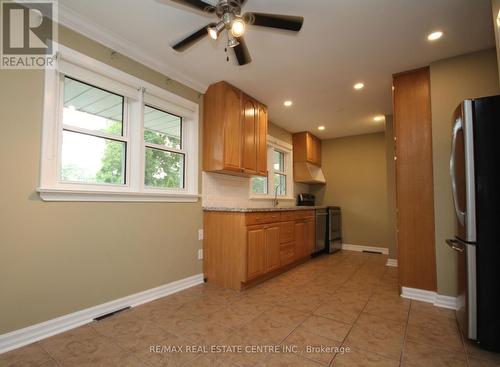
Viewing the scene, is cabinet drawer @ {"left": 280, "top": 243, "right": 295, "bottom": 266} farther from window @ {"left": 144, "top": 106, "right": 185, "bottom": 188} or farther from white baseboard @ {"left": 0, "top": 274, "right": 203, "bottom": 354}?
window @ {"left": 144, "top": 106, "right": 185, "bottom": 188}

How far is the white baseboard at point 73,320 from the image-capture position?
5.77 feet

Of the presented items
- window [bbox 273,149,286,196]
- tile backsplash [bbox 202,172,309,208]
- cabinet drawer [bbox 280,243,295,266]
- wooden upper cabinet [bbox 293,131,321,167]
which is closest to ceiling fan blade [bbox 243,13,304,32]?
tile backsplash [bbox 202,172,309,208]

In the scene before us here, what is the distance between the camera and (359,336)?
191 cm

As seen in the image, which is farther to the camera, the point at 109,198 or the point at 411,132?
the point at 411,132

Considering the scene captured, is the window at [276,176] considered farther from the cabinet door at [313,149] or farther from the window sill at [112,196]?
the window sill at [112,196]

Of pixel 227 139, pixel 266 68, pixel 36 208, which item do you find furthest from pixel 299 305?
pixel 266 68

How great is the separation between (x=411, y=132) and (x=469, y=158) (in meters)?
1.13

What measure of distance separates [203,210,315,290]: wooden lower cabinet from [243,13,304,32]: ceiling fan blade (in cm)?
192

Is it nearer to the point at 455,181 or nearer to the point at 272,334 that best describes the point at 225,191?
the point at 272,334

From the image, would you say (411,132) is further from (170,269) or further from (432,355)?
(170,269)

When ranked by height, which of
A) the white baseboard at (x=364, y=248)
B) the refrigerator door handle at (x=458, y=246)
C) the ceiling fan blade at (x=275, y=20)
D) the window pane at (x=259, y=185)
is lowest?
the white baseboard at (x=364, y=248)

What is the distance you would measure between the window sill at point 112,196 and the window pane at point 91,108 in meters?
0.62

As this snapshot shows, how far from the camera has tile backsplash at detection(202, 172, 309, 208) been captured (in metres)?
3.43

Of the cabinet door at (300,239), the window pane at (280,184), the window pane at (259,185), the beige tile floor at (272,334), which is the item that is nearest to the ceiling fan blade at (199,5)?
the beige tile floor at (272,334)
